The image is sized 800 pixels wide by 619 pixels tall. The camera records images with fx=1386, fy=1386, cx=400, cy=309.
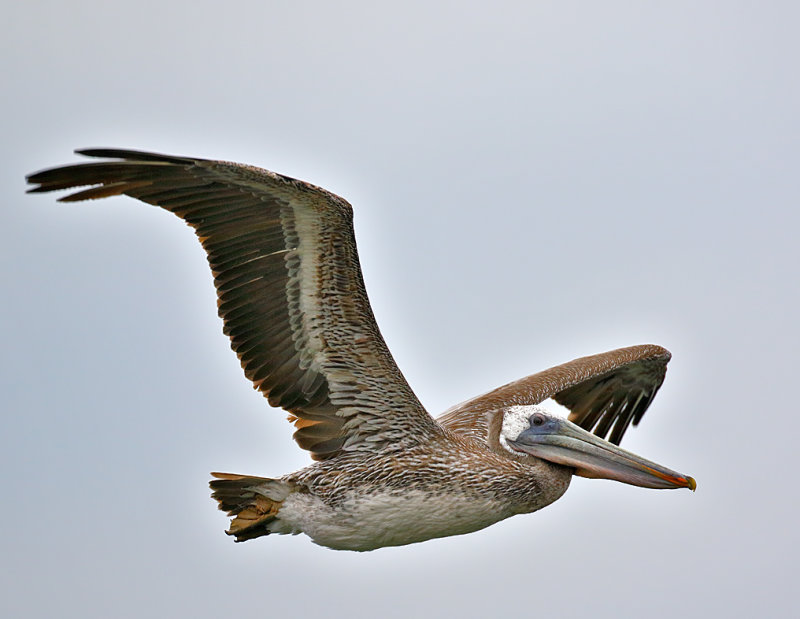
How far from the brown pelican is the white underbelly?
0.01 m

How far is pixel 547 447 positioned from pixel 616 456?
56cm

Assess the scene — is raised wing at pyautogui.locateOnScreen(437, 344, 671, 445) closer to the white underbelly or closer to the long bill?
the long bill

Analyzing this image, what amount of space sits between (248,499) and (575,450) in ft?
8.75

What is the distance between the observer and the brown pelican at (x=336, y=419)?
10.2 m

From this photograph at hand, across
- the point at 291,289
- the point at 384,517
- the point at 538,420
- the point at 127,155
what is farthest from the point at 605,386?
the point at 127,155

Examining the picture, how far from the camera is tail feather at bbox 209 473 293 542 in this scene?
35.3 feet

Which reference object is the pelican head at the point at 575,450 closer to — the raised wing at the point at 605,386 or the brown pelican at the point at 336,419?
the brown pelican at the point at 336,419

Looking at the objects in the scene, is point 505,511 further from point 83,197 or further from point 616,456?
point 83,197

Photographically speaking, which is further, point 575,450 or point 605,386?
point 605,386

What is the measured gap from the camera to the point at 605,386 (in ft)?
45.5

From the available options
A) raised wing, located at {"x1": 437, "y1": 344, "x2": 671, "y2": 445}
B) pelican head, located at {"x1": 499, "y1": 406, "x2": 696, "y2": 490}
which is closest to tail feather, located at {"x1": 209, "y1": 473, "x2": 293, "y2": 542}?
pelican head, located at {"x1": 499, "y1": 406, "x2": 696, "y2": 490}

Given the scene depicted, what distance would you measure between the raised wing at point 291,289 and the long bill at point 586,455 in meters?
0.95

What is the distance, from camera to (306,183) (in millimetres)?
9961

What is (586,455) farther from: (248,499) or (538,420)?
(248,499)
